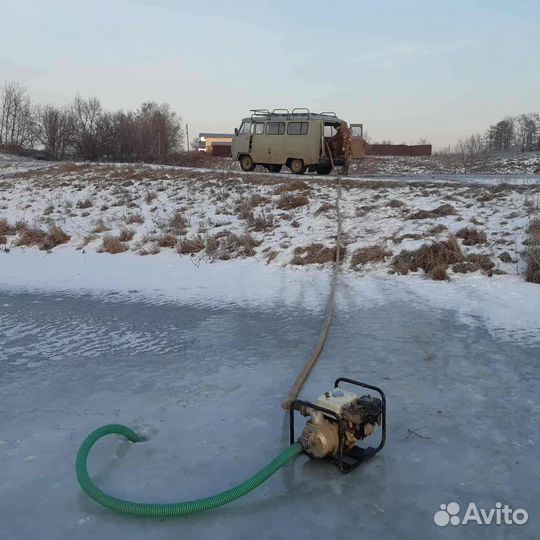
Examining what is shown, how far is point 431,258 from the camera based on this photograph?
8.18 meters

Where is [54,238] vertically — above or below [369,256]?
below

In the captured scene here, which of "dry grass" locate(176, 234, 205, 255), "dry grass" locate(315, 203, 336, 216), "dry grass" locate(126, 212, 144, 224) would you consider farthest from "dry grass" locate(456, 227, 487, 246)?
"dry grass" locate(126, 212, 144, 224)

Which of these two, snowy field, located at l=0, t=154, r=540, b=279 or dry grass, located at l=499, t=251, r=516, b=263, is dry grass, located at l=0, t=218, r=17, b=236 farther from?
dry grass, located at l=499, t=251, r=516, b=263

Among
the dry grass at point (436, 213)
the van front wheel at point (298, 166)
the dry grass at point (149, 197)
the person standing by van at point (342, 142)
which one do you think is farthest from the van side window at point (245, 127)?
the dry grass at point (436, 213)

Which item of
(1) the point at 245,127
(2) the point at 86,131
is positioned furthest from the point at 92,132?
(1) the point at 245,127

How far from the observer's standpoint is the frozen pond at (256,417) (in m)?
2.76

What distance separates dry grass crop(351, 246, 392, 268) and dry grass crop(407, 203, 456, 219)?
1.71 meters

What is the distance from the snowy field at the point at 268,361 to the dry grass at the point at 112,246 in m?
0.04

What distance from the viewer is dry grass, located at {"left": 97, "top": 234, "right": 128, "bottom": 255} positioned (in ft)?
36.2

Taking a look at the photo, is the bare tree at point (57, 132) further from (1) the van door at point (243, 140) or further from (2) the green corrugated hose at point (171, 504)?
(2) the green corrugated hose at point (171, 504)

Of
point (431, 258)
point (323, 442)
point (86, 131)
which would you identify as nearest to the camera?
point (323, 442)

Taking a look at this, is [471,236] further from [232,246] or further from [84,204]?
[84,204]

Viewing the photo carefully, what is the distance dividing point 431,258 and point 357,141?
11.3 m

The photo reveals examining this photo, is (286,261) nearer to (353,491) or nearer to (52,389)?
(52,389)
